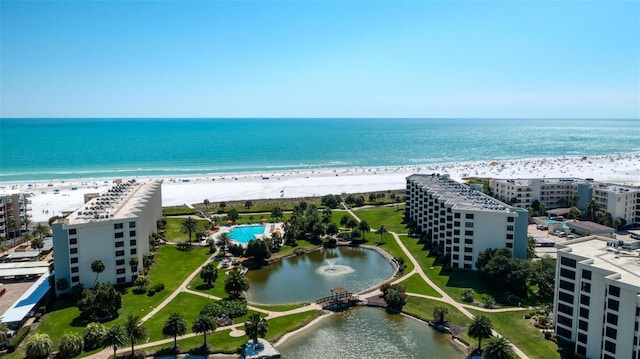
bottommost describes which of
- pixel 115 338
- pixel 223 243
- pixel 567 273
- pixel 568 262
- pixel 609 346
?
pixel 115 338

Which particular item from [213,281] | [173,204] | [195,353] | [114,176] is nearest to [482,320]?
[195,353]

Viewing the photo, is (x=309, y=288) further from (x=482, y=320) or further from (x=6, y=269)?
(x=6, y=269)

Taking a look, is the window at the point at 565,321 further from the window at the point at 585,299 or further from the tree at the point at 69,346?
the tree at the point at 69,346

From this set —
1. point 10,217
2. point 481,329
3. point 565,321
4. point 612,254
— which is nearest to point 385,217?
point 565,321

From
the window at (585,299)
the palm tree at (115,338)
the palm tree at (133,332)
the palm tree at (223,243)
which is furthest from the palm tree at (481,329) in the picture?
the palm tree at (223,243)

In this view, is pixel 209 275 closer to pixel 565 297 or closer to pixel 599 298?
pixel 565 297
